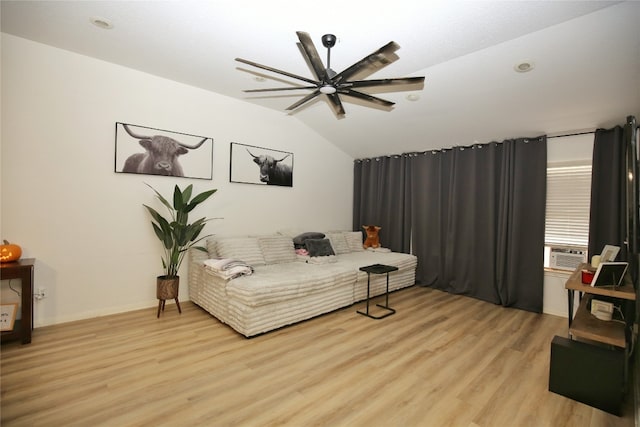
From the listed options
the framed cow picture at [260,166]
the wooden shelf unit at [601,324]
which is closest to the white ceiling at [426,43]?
the framed cow picture at [260,166]

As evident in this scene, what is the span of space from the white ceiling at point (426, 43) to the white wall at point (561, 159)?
0.64 ft

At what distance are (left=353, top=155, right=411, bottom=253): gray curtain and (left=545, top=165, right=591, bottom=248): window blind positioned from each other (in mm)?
1998

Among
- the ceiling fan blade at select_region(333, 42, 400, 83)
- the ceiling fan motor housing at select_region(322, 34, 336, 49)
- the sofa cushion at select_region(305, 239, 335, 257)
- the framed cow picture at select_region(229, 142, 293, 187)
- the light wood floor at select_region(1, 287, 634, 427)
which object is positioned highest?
the ceiling fan motor housing at select_region(322, 34, 336, 49)

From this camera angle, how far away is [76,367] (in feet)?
7.59

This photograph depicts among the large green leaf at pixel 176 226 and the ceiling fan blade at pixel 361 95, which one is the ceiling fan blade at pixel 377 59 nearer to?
the ceiling fan blade at pixel 361 95

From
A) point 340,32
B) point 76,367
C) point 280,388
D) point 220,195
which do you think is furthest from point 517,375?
point 220,195

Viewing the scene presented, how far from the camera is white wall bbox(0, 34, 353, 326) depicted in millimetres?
2859

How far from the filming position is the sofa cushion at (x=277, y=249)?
13.2 feet

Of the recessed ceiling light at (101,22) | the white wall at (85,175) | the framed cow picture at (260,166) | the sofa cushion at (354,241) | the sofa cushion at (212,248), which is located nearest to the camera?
the recessed ceiling light at (101,22)

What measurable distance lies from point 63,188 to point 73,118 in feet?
2.40

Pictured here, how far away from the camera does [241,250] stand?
376 cm

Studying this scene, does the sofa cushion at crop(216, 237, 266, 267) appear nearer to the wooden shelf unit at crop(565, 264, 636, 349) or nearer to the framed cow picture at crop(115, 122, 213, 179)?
the framed cow picture at crop(115, 122, 213, 179)

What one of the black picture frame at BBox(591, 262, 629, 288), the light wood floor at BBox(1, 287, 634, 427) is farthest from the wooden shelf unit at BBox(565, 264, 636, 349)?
the light wood floor at BBox(1, 287, 634, 427)

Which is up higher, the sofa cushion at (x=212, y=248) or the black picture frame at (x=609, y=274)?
the black picture frame at (x=609, y=274)
